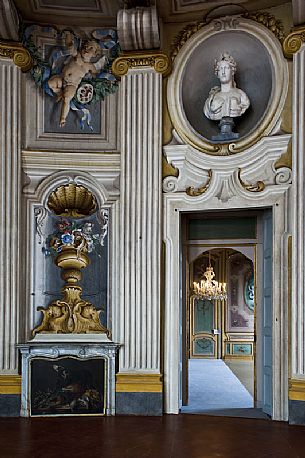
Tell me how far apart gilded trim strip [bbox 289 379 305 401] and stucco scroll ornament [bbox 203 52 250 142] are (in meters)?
3.39

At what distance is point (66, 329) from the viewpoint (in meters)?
8.68

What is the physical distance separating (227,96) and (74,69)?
228 cm

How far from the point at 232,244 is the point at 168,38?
3.18 metres

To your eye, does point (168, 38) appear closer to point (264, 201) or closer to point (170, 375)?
point (264, 201)

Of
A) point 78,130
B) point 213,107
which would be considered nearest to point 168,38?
point 213,107

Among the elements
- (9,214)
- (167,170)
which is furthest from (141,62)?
(9,214)

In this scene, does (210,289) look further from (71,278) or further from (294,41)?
(294,41)

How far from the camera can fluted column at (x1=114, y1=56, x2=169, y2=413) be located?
849 centimetres

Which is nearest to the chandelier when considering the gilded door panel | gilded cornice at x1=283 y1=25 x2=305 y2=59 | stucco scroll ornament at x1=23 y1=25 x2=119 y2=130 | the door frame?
the gilded door panel

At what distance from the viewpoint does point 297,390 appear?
779 centimetres

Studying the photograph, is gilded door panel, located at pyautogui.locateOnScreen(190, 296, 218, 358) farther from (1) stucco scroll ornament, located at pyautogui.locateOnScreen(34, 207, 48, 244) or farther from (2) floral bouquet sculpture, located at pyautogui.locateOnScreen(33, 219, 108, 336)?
(1) stucco scroll ornament, located at pyautogui.locateOnScreen(34, 207, 48, 244)

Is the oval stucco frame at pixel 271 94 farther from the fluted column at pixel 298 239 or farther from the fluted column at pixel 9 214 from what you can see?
the fluted column at pixel 9 214

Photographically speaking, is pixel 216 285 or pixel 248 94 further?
pixel 216 285

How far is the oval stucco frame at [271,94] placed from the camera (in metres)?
8.44
